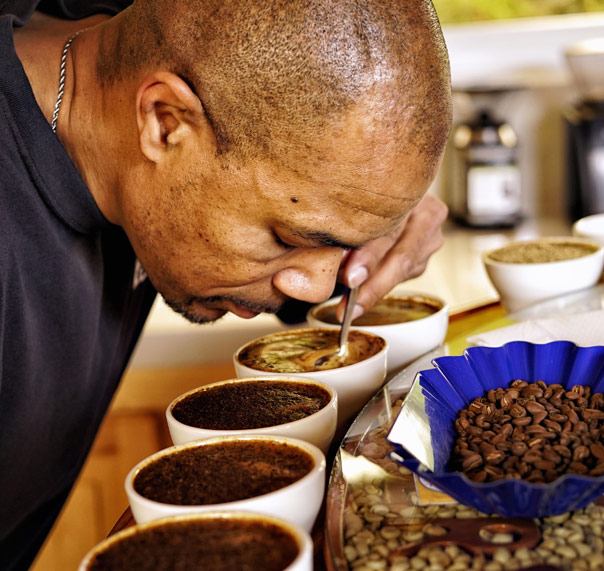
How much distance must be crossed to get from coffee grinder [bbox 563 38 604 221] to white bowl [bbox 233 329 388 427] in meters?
2.02

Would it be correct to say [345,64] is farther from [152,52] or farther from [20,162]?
[20,162]

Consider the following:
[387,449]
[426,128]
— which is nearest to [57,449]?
[387,449]

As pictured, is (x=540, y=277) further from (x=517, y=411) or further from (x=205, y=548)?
(x=205, y=548)

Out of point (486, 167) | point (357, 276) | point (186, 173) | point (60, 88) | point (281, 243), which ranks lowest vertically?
point (486, 167)

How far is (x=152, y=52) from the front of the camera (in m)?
1.08

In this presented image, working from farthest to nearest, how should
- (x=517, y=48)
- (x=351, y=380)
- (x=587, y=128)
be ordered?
(x=517, y=48)
(x=587, y=128)
(x=351, y=380)

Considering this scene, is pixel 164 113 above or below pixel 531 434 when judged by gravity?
above

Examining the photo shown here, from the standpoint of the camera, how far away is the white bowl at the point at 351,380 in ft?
3.32

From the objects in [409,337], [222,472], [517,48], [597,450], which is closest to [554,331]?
[409,337]

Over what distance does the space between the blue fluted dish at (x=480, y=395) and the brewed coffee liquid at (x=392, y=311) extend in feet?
1.21

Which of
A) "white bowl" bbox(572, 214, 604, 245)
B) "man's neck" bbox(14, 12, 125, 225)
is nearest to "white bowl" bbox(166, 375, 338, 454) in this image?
"man's neck" bbox(14, 12, 125, 225)

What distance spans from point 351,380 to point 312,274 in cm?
20

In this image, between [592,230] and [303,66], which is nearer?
[303,66]

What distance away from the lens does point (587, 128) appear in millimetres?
2762
